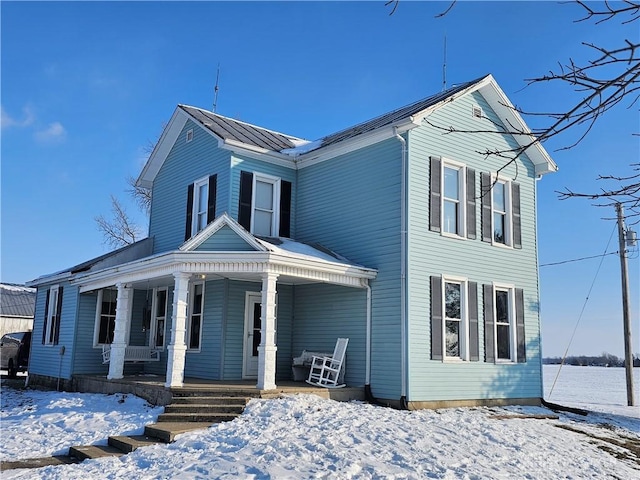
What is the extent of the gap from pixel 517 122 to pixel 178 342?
32.5 feet

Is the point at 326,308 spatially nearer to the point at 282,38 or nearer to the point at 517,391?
the point at 517,391

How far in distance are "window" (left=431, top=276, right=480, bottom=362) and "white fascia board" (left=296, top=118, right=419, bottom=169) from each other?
3256 millimetres

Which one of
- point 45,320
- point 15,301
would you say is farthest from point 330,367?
point 15,301

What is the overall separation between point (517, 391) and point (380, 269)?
4673 millimetres

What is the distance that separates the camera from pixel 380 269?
41.5 feet

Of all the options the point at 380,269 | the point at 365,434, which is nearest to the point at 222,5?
the point at 380,269

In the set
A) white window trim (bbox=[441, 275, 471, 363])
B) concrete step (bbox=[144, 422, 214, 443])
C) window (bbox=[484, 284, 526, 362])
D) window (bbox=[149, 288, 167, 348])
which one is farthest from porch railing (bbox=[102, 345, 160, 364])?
window (bbox=[484, 284, 526, 362])

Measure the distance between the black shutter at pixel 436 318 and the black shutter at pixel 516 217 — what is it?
319cm

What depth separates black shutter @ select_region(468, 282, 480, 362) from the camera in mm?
13102

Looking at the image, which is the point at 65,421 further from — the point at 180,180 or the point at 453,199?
the point at 453,199

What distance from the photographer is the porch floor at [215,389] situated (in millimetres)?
10656

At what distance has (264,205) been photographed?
48.4 feet

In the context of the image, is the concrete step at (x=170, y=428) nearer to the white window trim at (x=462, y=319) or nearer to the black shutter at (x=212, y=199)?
the white window trim at (x=462, y=319)

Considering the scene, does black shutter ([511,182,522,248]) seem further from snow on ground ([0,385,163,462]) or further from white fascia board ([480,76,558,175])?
snow on ground ([0,385,163,462])
